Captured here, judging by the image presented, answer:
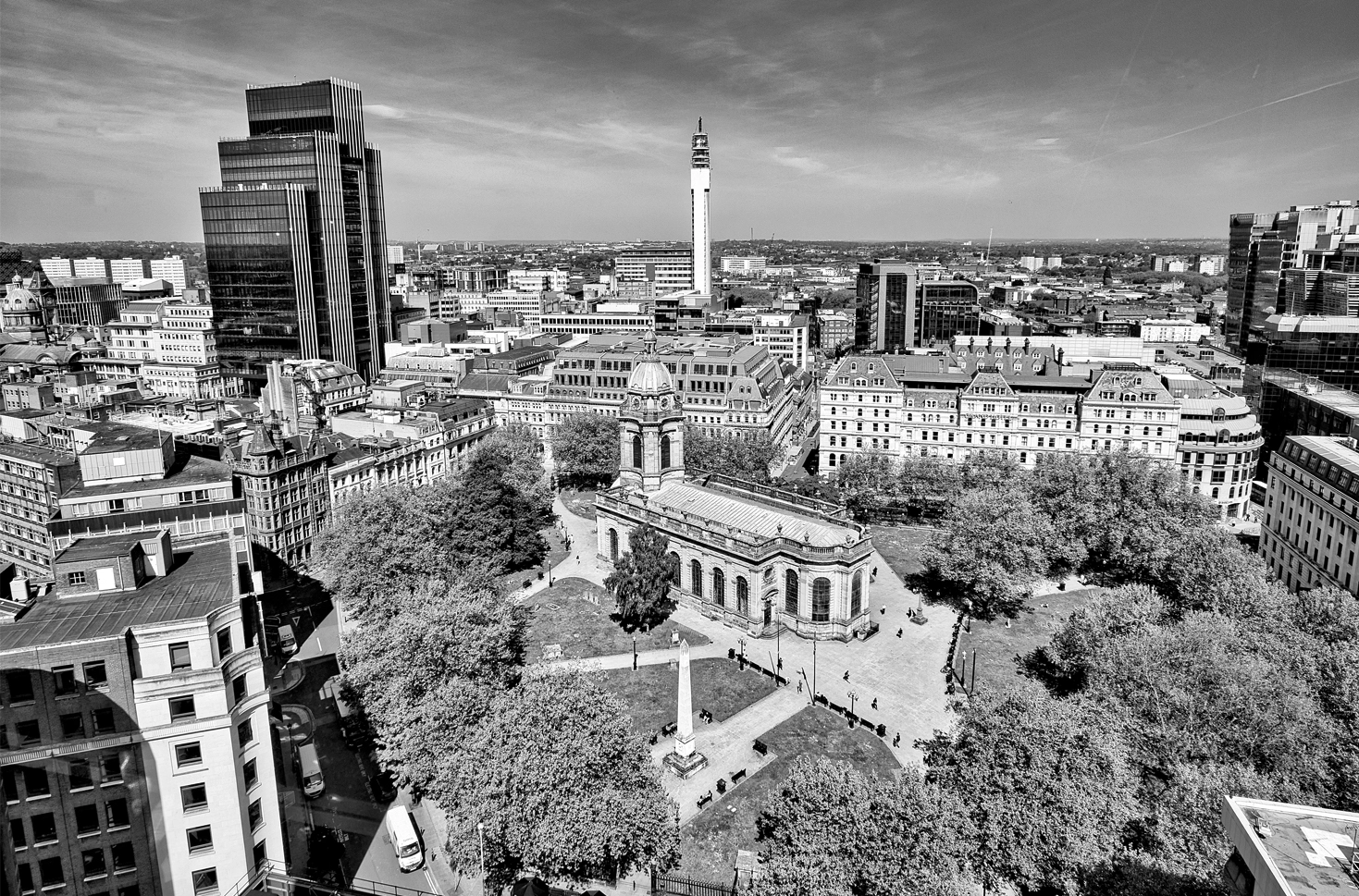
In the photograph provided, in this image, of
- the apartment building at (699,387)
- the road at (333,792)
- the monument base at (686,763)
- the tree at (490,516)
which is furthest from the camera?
the apartment building at (699,387)

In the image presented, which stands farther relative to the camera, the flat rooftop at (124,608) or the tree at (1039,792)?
the tree at (1039,792)

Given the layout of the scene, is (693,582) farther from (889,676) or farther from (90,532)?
(90,532)

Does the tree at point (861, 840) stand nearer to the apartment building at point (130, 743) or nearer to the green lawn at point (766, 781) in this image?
the green lawn at point (766, 781)

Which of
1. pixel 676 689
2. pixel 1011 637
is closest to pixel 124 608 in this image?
pixel 676 689

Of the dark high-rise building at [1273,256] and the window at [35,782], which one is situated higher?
the dark high-rise building at [1273,256]

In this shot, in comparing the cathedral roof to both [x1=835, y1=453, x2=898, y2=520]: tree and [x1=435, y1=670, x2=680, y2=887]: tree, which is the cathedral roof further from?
[x1=435, y1=670, x2=680, y2=887]: tree

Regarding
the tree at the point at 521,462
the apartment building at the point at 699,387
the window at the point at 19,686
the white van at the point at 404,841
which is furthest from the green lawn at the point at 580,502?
the window at the point at 19,686

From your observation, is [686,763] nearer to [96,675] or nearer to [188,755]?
[188,755]
